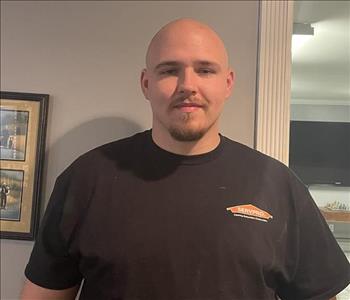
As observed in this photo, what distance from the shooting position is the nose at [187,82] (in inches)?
42.9

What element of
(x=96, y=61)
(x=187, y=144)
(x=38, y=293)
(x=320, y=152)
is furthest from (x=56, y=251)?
(x=320, y=152)

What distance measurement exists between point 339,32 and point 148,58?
0.99 m

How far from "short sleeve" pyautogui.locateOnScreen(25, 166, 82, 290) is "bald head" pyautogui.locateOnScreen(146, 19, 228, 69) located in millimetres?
409

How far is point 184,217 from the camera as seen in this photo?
1.11m

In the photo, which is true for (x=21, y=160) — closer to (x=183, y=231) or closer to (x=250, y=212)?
(x=183, y=231)

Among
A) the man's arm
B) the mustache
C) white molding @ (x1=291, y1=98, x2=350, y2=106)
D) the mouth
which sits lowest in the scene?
the man's arm

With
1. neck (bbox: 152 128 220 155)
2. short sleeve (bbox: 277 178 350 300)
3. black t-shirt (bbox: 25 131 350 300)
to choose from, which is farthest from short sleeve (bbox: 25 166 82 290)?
short sleeve (bbox: 277 178 350 300)

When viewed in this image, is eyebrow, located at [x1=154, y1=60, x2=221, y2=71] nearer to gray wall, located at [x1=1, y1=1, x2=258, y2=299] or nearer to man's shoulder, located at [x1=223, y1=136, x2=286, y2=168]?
man's shoulder, located at [x1=223, y1=136, x2=286, y2=168]

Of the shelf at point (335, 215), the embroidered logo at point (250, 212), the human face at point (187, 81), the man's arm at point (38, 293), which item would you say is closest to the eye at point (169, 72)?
the human face at point (187, 81)

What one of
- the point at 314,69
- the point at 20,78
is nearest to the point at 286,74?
the point at 314,69

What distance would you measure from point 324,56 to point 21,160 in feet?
3.95

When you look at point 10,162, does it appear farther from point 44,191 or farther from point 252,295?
point 252,295

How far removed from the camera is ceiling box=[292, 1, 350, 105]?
1650 mm

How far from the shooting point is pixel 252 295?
1.10 metres
